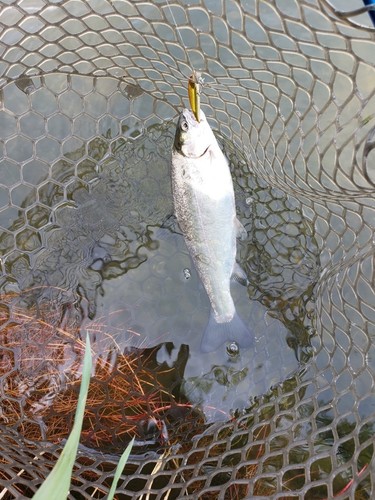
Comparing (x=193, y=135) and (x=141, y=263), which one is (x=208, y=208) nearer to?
(x=193, y=135)

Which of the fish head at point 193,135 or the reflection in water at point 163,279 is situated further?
the reflection in water at point 163,279

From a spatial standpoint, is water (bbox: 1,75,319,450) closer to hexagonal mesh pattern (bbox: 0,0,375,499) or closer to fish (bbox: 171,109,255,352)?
hexagonal mesh pattern (bbox: 0,0,375,499)

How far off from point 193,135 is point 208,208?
0.32 meters

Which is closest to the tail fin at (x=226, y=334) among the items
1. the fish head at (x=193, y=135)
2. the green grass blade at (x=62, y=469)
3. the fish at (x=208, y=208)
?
the fish at (x=208, y=208)

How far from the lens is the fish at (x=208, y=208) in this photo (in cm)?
210

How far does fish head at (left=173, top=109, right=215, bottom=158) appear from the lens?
6.70 ft

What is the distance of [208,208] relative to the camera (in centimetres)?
223

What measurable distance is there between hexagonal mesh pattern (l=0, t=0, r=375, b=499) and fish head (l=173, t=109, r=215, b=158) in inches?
20.9

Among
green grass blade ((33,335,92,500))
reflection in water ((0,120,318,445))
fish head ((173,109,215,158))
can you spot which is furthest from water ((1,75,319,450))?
green grass blade ((33,335,92,500))

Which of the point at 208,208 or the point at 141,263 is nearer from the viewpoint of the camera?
the point at 208,208

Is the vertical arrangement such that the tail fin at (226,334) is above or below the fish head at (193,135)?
below

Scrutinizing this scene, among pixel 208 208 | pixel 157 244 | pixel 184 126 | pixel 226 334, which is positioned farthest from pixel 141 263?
pixel 184 126

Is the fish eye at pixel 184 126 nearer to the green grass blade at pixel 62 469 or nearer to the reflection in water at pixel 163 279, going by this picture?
the reflection in water at pixel 163 279

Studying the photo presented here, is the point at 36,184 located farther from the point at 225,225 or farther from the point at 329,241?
the point at 329,241
